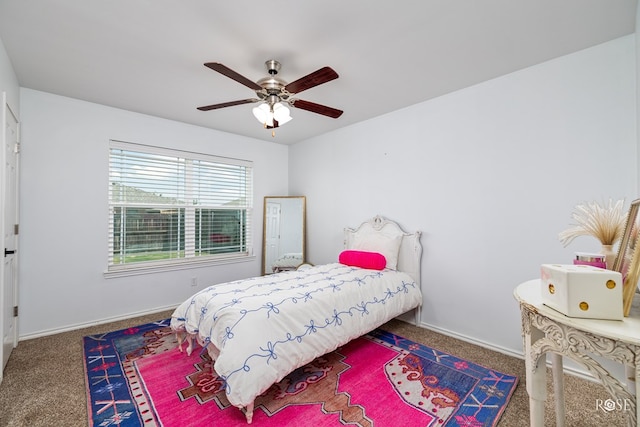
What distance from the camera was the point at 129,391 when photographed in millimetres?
2025

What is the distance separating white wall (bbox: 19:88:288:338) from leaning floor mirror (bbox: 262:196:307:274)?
1.51m

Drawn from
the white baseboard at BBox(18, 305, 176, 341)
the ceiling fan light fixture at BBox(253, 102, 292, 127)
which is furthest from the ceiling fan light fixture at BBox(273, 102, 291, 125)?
the white baseboard at BBox(18, 305, 176, 341)

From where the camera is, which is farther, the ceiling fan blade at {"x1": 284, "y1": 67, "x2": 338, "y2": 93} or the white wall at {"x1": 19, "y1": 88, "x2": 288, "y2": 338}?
the white wall at {"x1": 19, "y1": 88, "x2": 288, "y2": 338}

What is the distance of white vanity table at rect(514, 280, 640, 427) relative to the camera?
815mm

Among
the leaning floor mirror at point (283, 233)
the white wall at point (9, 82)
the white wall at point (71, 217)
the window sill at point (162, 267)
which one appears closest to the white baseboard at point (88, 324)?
the white wall at point (71, 217)

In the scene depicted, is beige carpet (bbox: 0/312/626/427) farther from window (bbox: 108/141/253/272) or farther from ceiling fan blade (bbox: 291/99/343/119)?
ceiling fan blade (bbox: 291/99/343/119)

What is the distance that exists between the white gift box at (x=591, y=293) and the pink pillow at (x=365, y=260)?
2209 millimetres

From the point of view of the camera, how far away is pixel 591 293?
0.92 m

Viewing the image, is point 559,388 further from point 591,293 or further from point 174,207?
point 174,207

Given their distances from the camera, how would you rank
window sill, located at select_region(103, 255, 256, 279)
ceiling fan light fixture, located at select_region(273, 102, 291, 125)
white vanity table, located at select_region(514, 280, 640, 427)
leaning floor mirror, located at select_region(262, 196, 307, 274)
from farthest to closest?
leaning floor mirror, located at select_region(262, 196, 307, 274) → window sill, located at select_region(103, 255, 256, 279) → ceiling fan light fixture, located at select_region(273, 102, 291, 125) → white vanity table, located at select_region(514, 280, 640, 427)

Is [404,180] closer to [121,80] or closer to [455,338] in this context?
[455,338]

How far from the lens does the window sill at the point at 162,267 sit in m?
3.41

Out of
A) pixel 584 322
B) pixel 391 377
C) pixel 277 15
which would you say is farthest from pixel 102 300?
pixel 584 322

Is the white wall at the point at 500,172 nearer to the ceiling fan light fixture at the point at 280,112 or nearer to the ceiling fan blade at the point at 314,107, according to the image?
the ceiling fan blade at the point at 314,107
